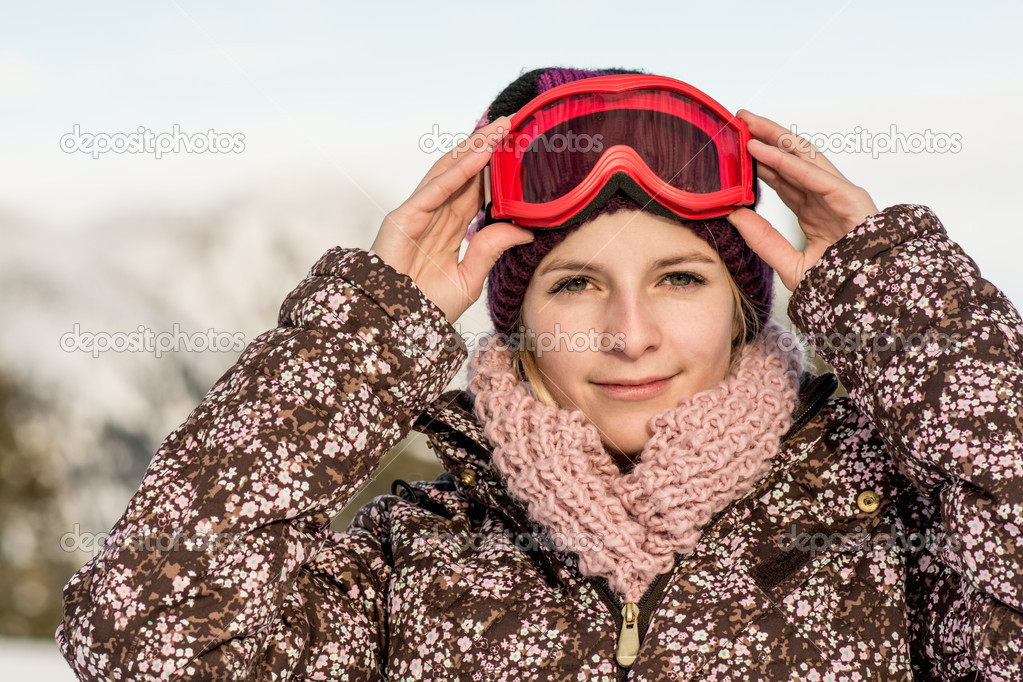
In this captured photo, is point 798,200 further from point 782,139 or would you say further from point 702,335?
point 702,335

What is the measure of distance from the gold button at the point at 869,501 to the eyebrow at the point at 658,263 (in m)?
0.60

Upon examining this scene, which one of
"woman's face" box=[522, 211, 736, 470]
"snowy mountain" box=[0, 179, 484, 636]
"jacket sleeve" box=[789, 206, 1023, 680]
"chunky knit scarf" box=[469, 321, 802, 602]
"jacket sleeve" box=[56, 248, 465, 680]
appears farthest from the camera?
"snowy mountain" box=[0, 179, 484, 636]

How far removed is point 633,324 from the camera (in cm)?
198

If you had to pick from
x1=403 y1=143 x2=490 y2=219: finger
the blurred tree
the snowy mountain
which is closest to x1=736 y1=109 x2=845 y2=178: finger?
x1=403 y1=143 x2=490 y2=219: finger

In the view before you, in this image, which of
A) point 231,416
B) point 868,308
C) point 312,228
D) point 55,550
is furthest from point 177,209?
point 868,308

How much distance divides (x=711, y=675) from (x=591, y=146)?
1159mm

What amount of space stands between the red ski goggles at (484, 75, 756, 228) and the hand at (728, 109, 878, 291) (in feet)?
0.15

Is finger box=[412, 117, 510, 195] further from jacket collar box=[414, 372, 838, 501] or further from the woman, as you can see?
jacket collar box=[414, 372, 838, 501]

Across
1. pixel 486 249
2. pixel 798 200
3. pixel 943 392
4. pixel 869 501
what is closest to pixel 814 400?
pixel 869 501

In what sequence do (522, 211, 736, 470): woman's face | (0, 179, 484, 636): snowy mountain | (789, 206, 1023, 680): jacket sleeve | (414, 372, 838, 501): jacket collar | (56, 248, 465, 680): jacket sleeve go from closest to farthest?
(789, 206, 1023, 680): jacket sleeve, (56, 248, 465, 680): jacket sleeve, (522, 211, 736, 470): woman's face, (414, 372, 838, 501): jacket collar, (0, 179, 484, 636): snowy mountain

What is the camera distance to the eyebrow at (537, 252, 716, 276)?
2.06 metres

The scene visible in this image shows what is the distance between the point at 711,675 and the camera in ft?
5.93

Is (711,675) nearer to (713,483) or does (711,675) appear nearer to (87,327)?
(713,483)

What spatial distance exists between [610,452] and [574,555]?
280mm
